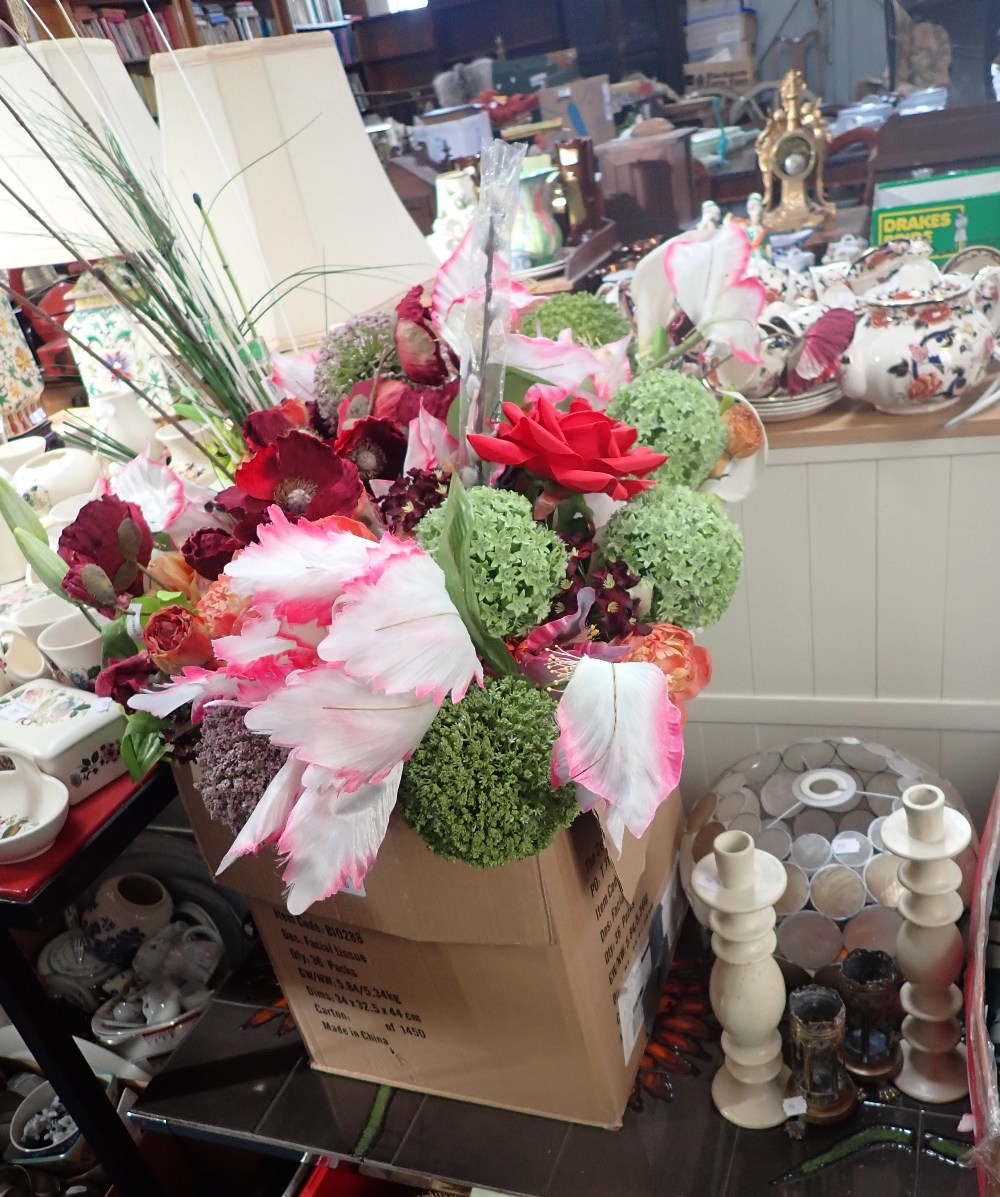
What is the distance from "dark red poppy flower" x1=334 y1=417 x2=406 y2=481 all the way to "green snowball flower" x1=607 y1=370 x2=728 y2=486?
143 mm

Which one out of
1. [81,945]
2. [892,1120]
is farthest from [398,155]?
[892,1120]

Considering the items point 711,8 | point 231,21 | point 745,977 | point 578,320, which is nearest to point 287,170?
point 578,320

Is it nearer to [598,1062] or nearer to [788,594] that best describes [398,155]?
[788,594]

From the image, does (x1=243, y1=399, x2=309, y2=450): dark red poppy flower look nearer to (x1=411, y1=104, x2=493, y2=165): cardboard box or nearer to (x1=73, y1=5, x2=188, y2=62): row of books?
(x1=411, y1=104, x2=493, y2=165): cardboard box

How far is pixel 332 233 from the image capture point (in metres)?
1.05

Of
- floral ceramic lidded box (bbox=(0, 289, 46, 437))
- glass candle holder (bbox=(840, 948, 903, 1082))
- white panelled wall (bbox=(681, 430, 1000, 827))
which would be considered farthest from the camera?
floral ceramic lidded box (bbox=(0, 289, 46, 437))

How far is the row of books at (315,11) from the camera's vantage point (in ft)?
6.01

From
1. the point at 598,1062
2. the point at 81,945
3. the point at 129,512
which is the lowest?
the point at 81,945

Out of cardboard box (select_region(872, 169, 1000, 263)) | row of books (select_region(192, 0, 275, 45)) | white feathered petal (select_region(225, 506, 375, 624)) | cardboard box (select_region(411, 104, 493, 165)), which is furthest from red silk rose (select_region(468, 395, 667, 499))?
row of books (select_region(192, 0, 275, 45))

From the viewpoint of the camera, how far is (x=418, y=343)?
0.64 meters

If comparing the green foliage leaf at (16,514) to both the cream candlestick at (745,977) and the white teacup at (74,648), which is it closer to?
the white teacup at (74,648)

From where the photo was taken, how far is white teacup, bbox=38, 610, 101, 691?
0.81 metres

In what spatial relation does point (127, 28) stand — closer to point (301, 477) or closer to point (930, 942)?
point (301, 477)

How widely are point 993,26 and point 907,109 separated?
16cm
